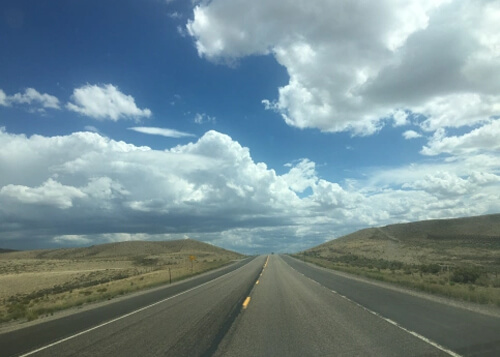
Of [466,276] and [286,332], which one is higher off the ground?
[466,276]

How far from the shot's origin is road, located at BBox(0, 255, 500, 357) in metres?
8.28

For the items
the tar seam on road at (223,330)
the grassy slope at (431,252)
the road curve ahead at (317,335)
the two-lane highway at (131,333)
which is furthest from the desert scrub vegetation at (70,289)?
the grassy slope at (431,252)

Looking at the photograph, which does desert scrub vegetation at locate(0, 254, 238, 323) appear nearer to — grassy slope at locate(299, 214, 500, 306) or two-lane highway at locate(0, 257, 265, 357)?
two-lane highway at locate(0, 257, 265, 357)

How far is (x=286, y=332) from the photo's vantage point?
1026 cm

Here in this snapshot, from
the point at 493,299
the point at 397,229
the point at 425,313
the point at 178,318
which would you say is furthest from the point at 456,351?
the point at 397,229

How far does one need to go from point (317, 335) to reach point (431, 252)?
262ft

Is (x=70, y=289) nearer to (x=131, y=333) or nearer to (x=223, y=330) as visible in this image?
(x=131, y=333)

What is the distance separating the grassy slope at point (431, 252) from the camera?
34.3 m

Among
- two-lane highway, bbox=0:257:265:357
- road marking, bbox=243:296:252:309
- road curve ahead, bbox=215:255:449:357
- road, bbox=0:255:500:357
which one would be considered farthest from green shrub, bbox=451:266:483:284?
two-lane highway, bbox=0:257:265:357

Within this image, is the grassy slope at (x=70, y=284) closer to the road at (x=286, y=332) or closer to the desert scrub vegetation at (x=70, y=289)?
the desert scrub vegetation at (x=70, y=289)

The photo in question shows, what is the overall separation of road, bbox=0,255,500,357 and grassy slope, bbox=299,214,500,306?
23.8 feet

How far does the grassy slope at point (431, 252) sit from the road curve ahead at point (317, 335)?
8.03 m

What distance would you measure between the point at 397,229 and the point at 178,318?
156 metres

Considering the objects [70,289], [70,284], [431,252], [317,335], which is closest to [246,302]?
[317,335]
